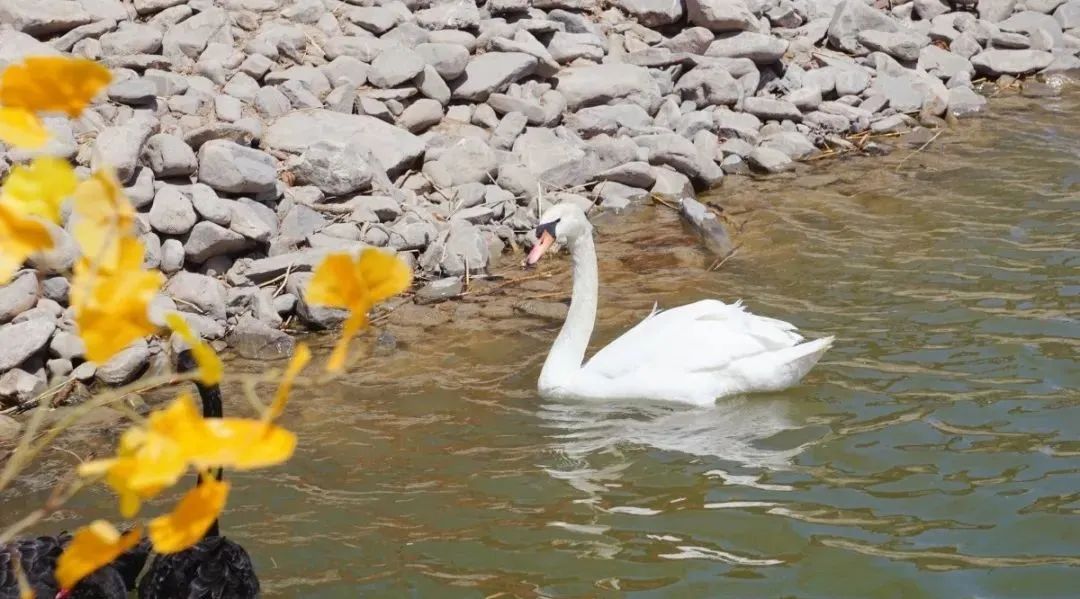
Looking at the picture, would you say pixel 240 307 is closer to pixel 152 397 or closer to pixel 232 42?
pixel 152 397

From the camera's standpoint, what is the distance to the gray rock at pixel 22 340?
267 inches

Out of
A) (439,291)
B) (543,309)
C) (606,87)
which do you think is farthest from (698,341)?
(606,87)

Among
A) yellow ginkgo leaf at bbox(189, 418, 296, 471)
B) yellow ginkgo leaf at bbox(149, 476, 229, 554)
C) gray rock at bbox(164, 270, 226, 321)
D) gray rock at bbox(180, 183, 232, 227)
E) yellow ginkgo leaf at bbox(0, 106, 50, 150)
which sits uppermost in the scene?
yellow ginkgo leaf at bbox(0, 106, 50, 150)

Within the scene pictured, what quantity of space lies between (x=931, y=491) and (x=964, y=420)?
2.40 feet

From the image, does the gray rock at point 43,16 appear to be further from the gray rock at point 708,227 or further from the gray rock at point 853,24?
the gray rock at point 853,24

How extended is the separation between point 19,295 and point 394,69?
3632 millimetres

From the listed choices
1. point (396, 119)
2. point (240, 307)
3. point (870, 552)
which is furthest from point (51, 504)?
point (396, 119)

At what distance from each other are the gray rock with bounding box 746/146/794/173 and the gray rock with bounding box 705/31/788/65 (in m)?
1.40

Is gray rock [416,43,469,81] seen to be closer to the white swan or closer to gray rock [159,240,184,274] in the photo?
gray rock [159,240,184,274]

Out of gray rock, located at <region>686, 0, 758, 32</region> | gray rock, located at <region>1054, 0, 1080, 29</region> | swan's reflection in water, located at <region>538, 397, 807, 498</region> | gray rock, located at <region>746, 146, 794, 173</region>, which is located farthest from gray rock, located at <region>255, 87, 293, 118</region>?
gray rock, located at <region>1054, 0, 1080, 29</region>

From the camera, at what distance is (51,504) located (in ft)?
4.39

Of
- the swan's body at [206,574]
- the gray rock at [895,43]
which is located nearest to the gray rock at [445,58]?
the gray rock at [895,43]

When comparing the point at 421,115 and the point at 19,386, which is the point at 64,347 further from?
the point at 421,115

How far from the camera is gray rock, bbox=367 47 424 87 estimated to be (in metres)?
9.77
